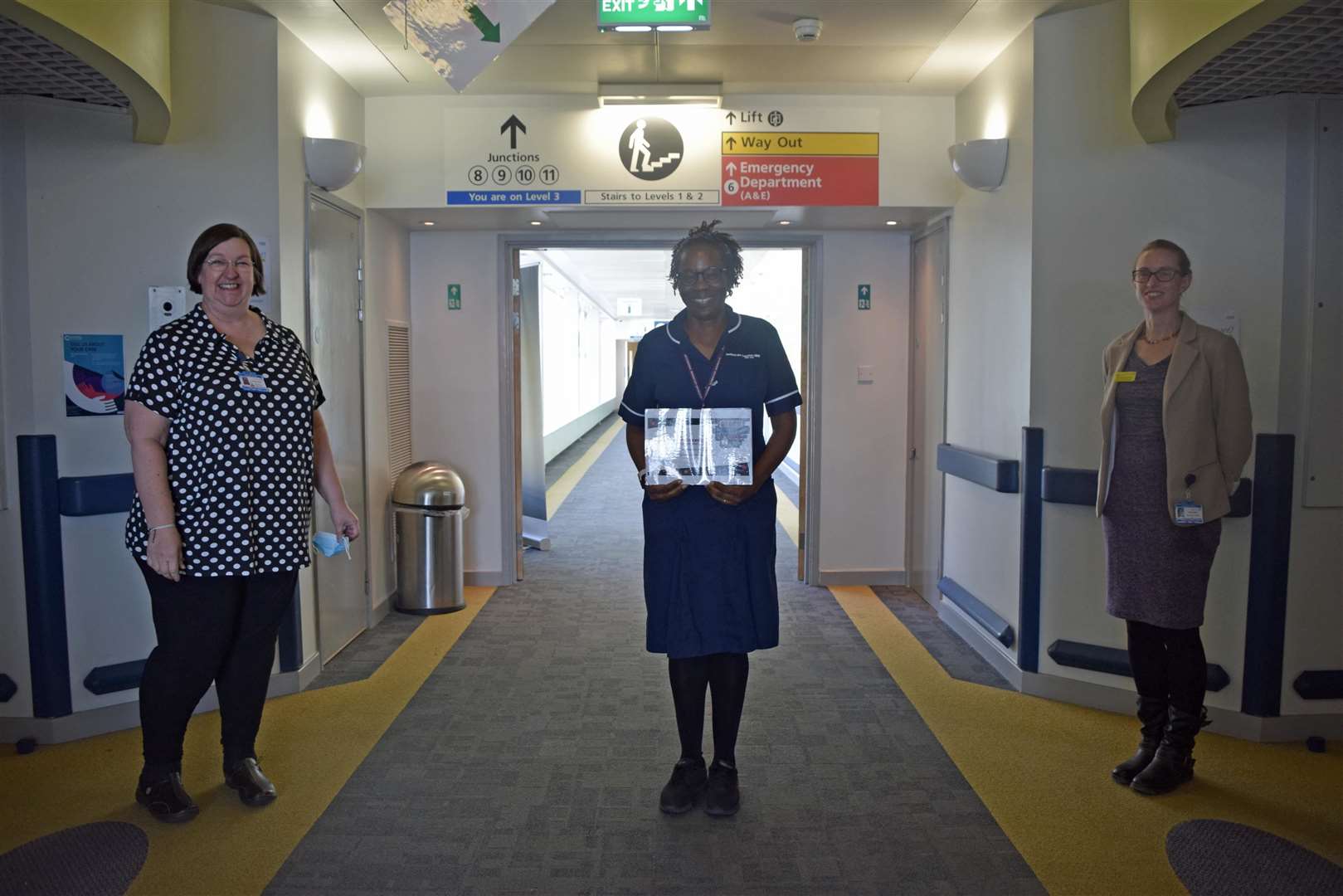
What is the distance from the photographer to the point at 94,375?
360 cm

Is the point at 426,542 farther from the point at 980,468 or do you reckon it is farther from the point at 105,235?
the point at 980,468

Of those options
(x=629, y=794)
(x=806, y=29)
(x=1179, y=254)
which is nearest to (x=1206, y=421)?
(x=1179, y=254)

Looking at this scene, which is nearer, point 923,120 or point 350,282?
point 350,282

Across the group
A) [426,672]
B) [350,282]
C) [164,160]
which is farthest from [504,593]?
[164,160]

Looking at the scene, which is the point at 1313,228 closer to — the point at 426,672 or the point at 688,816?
the point at 688,816

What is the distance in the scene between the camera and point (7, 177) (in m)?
3.45

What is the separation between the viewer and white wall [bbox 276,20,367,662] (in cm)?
402

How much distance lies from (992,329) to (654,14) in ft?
6.78

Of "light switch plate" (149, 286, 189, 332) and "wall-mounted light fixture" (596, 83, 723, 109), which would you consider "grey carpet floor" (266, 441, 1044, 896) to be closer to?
"light switch plate" (149, 286, 189, 332)

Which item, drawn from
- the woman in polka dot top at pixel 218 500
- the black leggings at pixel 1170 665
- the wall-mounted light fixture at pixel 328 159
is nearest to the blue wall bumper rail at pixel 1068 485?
the black leggings at pixel 1170 665

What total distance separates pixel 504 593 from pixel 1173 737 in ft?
12.9

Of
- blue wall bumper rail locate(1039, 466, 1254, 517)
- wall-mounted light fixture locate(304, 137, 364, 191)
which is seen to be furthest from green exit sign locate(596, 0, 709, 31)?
blue wall bumper rail locate(1039, 466, 1254, 517)

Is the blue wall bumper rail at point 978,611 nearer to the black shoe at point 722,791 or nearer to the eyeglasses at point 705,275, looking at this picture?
the black shoe at point 722,791

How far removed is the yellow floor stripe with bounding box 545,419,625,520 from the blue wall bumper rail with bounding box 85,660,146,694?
3865mm
